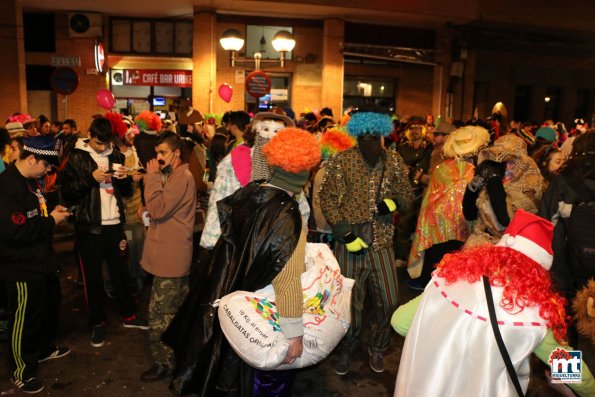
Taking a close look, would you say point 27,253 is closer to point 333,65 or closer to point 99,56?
point 99,56

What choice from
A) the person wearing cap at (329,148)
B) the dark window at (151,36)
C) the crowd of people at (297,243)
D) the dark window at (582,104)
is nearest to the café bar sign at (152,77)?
the dark window at (151,36)

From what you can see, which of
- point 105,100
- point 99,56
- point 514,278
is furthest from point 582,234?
point 99,56

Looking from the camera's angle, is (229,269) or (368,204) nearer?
(229,269)

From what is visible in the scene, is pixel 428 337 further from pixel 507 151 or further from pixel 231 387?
pixel 507 151

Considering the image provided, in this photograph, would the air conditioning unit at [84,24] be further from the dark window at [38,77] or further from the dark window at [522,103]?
the dark window at [522,103]

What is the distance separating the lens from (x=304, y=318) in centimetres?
288

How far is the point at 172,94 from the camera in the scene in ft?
65.4

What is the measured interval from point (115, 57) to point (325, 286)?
722 inches

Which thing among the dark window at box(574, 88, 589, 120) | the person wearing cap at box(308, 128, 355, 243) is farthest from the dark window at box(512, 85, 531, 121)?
the person wearing cap at box(308, 128, 355, 243)

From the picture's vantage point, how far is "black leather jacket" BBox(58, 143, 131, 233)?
15.7 ft

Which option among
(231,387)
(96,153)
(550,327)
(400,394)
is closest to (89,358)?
(96,153)

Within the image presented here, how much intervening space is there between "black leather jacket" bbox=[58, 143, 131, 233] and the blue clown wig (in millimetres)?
2401

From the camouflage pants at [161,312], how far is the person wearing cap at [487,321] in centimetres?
254

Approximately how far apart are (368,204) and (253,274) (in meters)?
1.76
